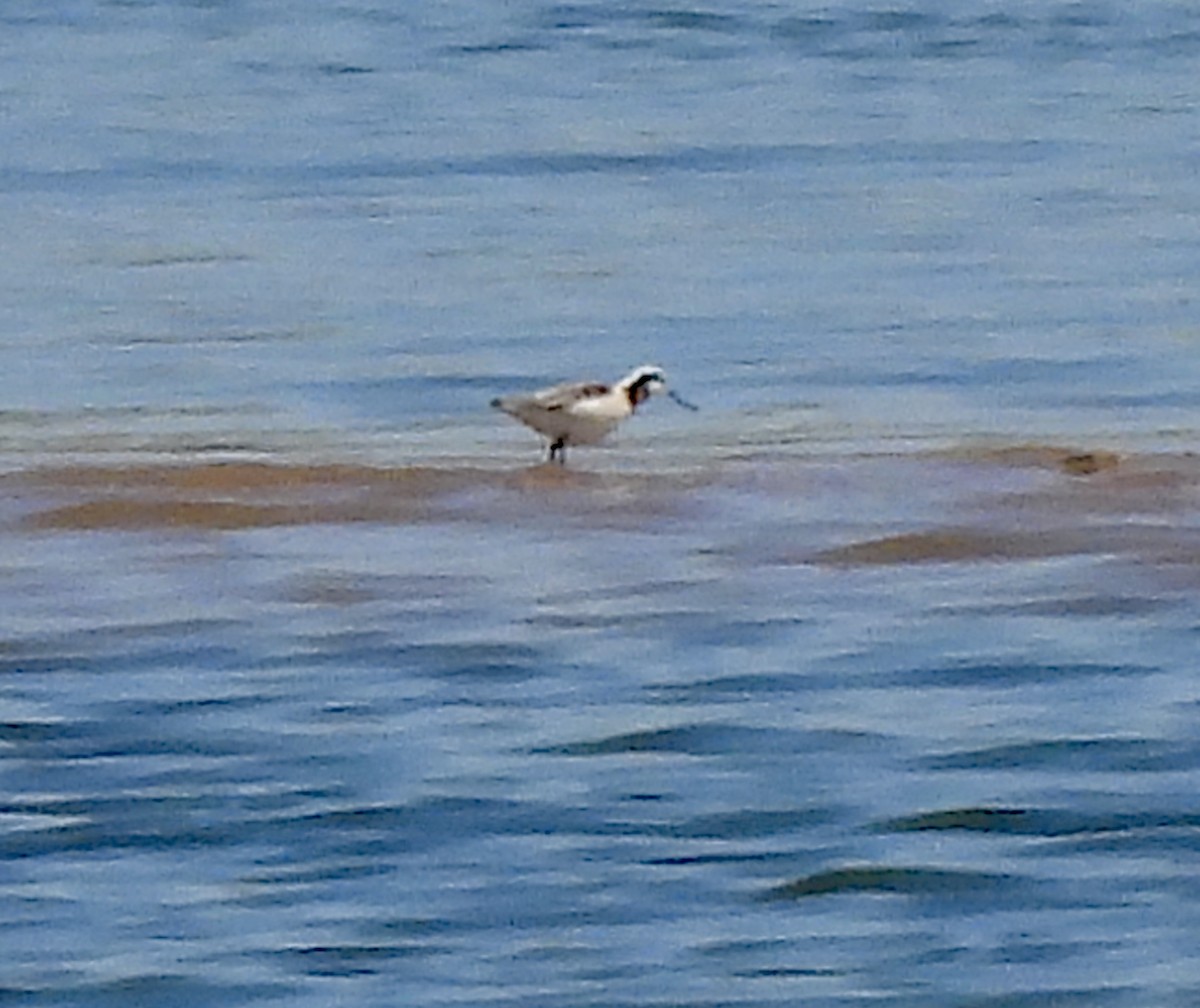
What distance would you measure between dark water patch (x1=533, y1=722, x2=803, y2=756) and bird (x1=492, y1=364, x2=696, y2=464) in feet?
11.2

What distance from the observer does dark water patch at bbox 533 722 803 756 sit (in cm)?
673

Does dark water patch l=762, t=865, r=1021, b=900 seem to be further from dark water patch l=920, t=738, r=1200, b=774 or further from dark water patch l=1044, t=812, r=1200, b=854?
dark water patch l=920, t=738, r=1200, b=774

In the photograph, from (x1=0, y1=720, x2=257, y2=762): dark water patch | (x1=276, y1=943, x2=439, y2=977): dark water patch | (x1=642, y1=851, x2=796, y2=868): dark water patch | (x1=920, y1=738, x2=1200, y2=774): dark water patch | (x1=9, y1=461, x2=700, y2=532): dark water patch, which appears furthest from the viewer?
(x1=9, y1=461, x2=700, y2=532): dark water patch

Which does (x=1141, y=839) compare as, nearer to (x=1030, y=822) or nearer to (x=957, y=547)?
(x=1030, y=822)

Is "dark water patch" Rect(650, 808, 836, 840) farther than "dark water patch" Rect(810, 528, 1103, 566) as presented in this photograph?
No

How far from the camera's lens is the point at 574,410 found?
10242mm

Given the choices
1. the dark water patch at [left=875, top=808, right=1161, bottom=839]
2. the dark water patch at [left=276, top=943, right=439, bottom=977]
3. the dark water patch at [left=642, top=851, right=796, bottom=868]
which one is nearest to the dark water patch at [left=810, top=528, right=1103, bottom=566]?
the dark water patch at [left=875, top=808, right=1161, bottom=839]

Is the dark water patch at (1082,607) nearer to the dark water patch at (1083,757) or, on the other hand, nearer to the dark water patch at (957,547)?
the dark water patch at (957,547)

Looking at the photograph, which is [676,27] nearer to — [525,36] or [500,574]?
[525,36]

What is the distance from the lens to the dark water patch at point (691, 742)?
6730 mm

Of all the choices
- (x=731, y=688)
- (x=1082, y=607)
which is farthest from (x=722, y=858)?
(x=1082, y=607)

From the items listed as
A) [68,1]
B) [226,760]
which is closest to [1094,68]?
[68,1]

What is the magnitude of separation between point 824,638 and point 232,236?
26.5 ft

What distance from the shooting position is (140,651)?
7715 millimetres
